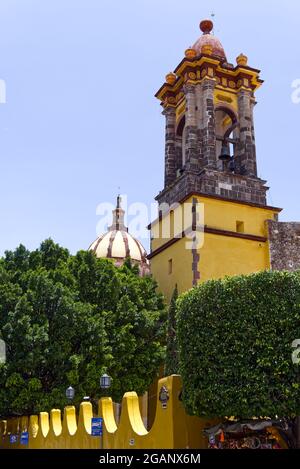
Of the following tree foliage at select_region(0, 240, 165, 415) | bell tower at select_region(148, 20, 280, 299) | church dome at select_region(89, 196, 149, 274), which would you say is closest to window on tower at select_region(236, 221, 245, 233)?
bell tower at select_region(148, 20, 280, 299)

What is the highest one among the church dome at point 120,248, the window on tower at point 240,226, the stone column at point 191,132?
the church dome at point 120,248

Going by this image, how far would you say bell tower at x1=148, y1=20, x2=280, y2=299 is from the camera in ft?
74.8

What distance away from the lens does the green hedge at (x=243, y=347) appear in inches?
428

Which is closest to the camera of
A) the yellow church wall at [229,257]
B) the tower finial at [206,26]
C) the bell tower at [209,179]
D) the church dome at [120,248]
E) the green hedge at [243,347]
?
the green hedge at [243,347]

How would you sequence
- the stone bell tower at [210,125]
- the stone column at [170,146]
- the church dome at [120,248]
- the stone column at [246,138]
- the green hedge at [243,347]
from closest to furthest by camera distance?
the green hedge at [243,347] → the stone bell tower at [210,125] → the stone column at [246,138] → the stone column at [170,146] → the church dome at [120,248]

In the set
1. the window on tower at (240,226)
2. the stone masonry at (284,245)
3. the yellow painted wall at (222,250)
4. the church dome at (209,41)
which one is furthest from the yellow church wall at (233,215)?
the church dome at (209,41)

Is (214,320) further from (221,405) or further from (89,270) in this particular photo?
(89,270)

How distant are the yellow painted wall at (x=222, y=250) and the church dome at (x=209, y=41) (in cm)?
859

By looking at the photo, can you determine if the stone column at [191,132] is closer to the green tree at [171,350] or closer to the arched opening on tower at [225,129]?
the arched opening on tower at [225,129]

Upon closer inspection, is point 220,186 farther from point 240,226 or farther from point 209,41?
point 209,41

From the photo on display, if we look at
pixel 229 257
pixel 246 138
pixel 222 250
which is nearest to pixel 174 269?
pixel 222 250

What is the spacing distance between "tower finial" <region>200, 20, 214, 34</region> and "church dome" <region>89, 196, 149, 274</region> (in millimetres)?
20155

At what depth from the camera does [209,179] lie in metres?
23.7

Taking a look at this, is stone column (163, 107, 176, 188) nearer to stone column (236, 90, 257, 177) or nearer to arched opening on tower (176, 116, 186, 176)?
arched opening on tower (176, 116, 186, 176)
